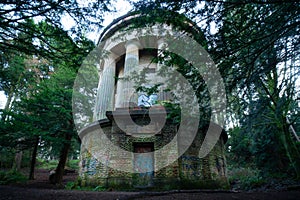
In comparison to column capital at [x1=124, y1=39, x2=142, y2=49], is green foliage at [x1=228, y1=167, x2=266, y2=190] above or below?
below

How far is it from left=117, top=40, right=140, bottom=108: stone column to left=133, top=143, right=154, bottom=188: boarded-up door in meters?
2.89

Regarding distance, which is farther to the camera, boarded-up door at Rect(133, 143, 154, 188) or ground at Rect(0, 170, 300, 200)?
boarded-up door at Rect(133, 143, 154, 188)

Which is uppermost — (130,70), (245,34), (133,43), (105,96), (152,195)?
(133,43)

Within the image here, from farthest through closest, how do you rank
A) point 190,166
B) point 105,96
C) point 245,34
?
point 105,96, point 190,166, point 245,34

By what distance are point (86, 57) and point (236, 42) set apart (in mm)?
3942

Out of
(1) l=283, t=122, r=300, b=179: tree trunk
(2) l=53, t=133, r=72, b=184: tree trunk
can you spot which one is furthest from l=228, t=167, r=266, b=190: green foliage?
(2) l=53, t=133, r=72, b=184: tree trunk

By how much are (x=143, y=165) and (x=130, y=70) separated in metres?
5.66

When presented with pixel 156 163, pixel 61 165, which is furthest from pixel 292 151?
pixel 61 165

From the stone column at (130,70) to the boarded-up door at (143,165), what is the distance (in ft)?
9.49

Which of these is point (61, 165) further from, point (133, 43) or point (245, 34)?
point (245, 34)

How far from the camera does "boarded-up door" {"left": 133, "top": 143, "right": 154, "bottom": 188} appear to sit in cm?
790

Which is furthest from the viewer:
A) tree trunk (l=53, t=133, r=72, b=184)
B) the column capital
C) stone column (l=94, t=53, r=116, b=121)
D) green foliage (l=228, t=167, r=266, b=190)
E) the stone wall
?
the column capital

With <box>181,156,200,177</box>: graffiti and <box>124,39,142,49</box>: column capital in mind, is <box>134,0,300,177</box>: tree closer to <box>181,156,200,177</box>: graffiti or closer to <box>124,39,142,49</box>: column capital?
<box>181,156,200,177</box>: graffiti

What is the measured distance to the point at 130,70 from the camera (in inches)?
438
